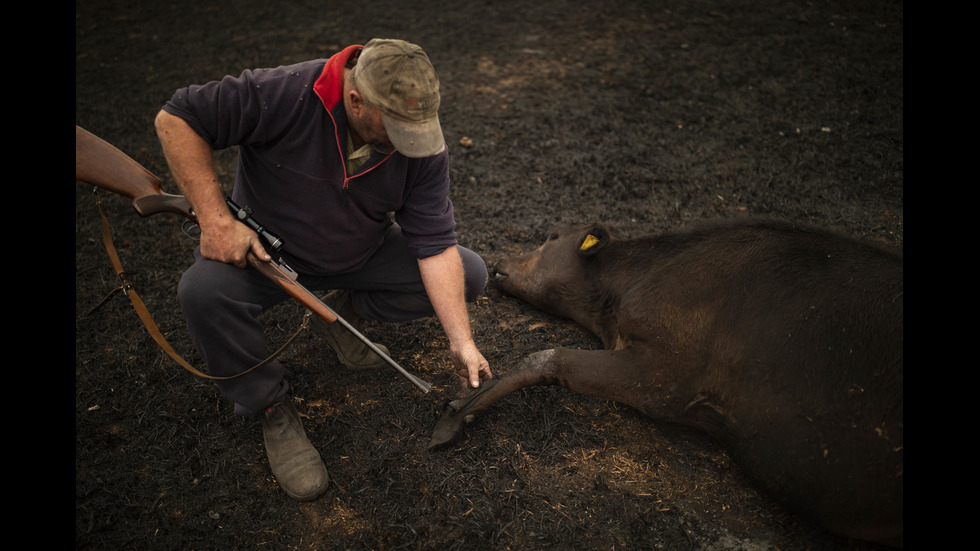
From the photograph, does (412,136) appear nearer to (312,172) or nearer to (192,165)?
(312,172)

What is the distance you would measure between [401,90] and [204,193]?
0.97 m

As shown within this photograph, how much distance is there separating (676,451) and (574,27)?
6.53 meters

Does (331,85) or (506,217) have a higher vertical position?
(331,85)

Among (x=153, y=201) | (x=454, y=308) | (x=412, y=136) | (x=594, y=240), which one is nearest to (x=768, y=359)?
(x=594, y=240)

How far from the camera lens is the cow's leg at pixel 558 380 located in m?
3.21

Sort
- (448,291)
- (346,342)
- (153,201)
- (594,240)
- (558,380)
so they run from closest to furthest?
(153,201) → (448,291) → (558,380) → (346,342) → (594,240)

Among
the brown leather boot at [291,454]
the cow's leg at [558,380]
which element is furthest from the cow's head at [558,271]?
the brown leather boot at [291,454]

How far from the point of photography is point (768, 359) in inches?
113

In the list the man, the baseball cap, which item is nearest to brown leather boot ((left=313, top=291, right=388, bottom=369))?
the man

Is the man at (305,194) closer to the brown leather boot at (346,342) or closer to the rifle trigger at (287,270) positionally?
the rifle trigger at (287,270)

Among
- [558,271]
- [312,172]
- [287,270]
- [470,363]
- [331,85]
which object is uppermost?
[331,85]

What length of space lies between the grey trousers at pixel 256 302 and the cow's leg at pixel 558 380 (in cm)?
54

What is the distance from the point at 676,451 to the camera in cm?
319

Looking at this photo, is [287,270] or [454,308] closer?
[287,270]
